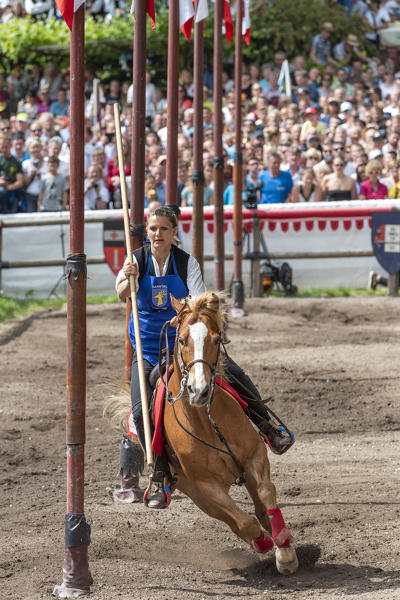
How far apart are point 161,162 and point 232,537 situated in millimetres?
11483

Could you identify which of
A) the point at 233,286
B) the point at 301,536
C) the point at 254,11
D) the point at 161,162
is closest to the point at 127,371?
the point at 301,536

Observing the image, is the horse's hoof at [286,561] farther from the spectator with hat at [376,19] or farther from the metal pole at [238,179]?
the spectator with hat at [376,19]

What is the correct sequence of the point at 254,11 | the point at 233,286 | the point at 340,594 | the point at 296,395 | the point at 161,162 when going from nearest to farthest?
the point at 340,594, the point at 296,395, the point at 233,286, the point at 161,162, the point at 254,11

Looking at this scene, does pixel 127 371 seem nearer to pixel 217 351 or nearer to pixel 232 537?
pixel 232 537

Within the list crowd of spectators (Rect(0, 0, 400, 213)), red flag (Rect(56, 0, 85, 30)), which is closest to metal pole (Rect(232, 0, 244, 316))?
crowd of spectators (Rect(0, 0, 400, 213))

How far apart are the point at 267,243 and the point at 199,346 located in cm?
1263

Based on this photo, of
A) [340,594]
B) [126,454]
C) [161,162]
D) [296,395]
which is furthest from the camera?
[161,162]

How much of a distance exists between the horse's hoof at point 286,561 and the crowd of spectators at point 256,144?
1107 cm

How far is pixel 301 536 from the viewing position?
7.76 metres

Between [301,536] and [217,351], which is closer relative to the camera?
[217,351]

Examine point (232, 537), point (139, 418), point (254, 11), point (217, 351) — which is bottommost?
point (232, 537)

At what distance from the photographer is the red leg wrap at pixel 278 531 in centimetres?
700

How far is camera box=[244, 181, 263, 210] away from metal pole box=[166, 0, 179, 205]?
332 inches

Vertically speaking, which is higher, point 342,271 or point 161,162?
point 161,162
